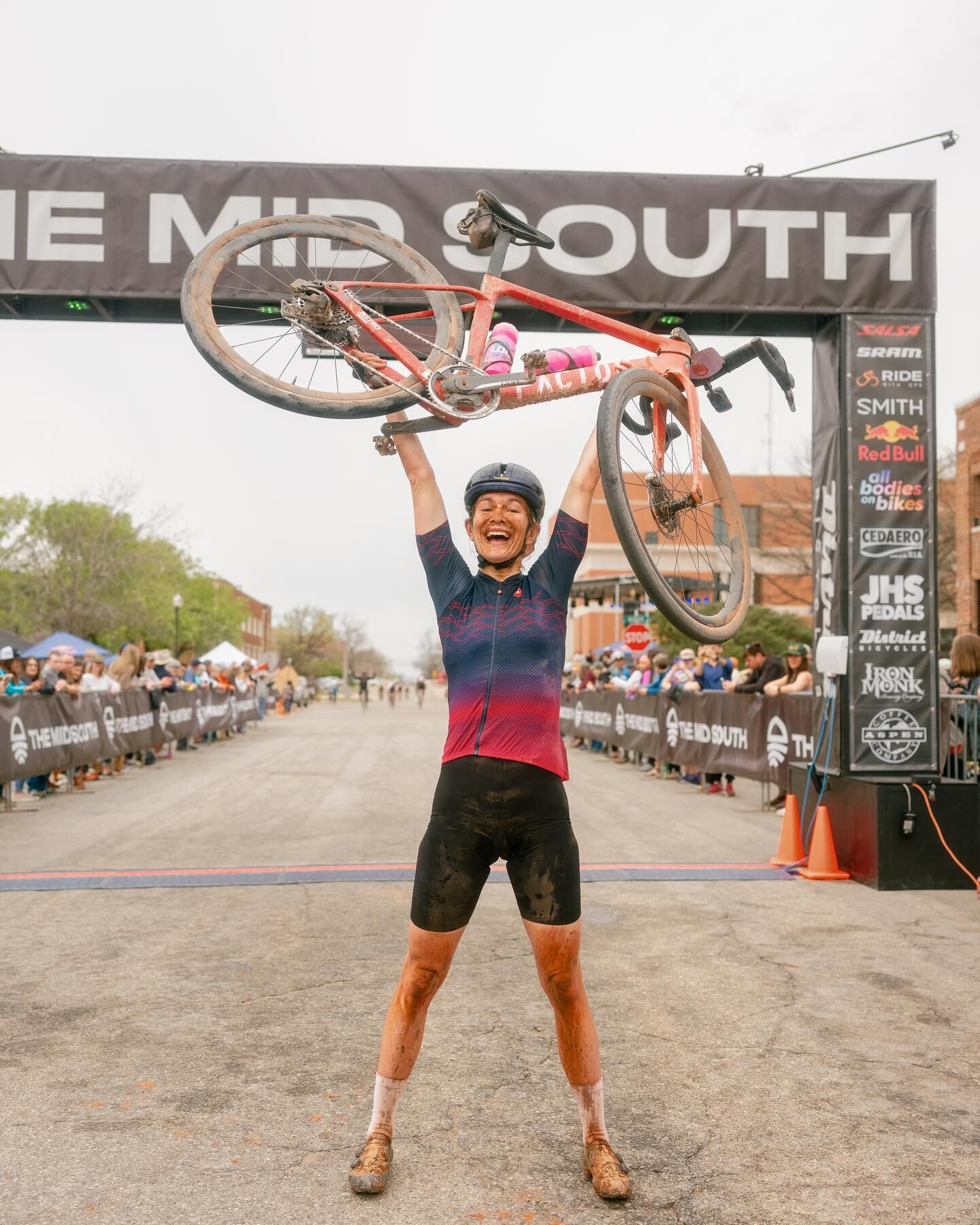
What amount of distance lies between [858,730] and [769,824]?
4.10 metres

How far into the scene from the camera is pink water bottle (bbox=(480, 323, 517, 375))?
4.88m

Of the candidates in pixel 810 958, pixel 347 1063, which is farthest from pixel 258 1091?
pixel 810 958

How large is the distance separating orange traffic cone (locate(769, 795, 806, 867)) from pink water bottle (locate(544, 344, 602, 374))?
5.58m

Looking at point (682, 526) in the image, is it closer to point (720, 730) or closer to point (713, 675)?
point (720, 730)

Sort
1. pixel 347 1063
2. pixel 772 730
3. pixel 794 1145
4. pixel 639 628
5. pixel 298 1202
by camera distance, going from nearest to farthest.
A: pixel 298 1202
pixel 794 1145
pixel 347 1063
pixel 772 730
pixel 639 628

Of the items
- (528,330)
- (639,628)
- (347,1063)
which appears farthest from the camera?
(639,628)

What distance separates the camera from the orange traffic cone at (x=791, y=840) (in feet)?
30.9

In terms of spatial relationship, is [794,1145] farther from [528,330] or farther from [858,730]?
[528,330]

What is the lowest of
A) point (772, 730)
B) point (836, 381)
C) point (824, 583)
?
point (772, 730)

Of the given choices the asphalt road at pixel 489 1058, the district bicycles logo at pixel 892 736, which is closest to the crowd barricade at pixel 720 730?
the district bicycles logo at pixel 892 736

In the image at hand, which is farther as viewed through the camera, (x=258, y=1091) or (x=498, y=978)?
(x=498, y=978)

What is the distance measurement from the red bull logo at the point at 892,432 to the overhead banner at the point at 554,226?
0.93 meters

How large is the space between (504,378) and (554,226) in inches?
174

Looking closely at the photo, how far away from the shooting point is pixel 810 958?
6.36 meters
